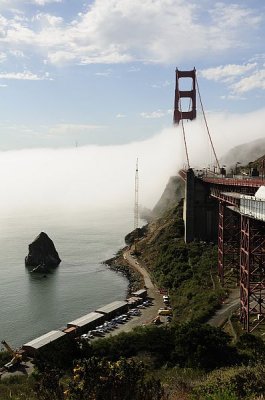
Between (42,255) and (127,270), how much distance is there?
43.4 ft

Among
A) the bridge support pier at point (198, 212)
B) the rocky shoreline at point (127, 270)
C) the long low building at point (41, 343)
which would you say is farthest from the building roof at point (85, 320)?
the bridge support pier at point (198, 212)

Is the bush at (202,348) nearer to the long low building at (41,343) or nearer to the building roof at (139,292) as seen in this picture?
the long low building at (41,343)

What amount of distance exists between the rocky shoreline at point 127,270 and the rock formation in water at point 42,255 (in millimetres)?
7004

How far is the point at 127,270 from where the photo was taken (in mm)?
54938

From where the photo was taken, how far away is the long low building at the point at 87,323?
32844 millimetres

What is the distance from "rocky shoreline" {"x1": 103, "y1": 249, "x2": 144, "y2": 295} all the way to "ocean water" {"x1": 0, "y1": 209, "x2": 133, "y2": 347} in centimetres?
87

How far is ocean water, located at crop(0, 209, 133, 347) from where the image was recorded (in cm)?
3853

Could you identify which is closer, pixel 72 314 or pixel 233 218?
pixel 72 314

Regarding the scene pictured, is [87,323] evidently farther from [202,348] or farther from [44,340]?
[202,348]

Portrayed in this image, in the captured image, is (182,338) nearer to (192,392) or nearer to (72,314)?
(192,392)

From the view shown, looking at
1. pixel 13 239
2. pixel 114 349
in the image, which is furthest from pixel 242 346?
pixel 13 239

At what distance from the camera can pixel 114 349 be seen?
24266 millimetres

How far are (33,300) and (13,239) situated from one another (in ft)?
128

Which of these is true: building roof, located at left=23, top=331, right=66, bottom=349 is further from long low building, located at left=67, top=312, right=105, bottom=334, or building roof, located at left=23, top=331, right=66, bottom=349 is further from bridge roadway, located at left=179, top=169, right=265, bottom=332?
bridge roadway, located at left=179, top=169, right=265, bottom=332
